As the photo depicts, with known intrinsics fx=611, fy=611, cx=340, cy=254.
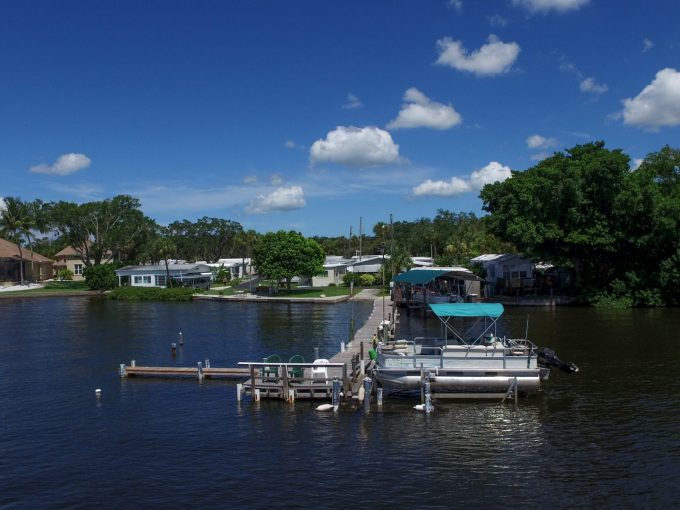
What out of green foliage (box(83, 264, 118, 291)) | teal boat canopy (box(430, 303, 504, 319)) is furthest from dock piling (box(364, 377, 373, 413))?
green foliage (box(83, 264, 118, 291))

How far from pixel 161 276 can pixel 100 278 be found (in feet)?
29.8

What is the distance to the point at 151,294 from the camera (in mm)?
81062

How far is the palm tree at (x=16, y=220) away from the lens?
109 m

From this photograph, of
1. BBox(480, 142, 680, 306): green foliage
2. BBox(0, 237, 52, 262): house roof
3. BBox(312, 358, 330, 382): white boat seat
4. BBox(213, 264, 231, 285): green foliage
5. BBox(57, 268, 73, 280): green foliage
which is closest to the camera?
BBox(312, 358, 330, 382): white boat seat

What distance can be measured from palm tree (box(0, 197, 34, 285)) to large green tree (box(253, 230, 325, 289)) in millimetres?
52543

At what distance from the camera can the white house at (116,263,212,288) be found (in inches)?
3590

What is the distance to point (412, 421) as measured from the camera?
901 inches

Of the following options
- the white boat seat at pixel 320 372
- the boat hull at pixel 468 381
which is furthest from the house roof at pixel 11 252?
the boat hull at pixel 468 381

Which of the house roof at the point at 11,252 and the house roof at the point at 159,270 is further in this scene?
the house roof at the point at 11,252

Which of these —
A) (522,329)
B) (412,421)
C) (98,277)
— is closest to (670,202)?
(522,329)

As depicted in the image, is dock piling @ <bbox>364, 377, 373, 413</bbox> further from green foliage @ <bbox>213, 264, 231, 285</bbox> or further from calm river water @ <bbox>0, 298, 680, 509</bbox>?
green foliage @ <bbox>213, 264, 231, 285</bbox>

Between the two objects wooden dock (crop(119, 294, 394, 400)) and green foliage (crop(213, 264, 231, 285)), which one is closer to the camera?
wooden dock (crop(119, 294, 394, 400))

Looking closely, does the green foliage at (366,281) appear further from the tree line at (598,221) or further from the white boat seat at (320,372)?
the white boat seat at (320,372)

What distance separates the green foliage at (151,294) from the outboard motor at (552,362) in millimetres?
55950
